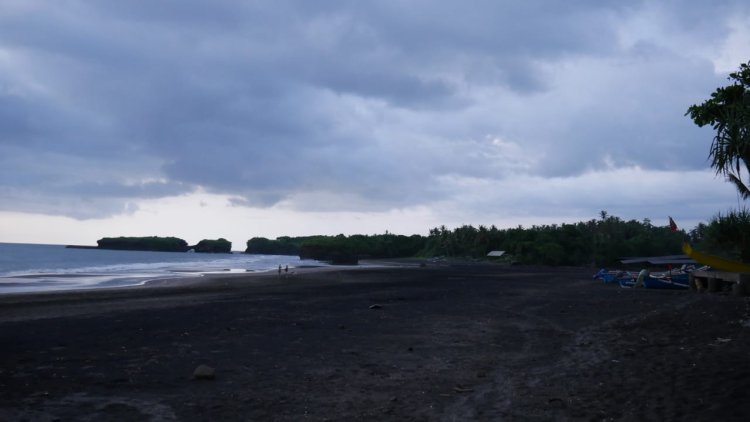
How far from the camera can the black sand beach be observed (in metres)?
7.57

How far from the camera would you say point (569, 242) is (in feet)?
388

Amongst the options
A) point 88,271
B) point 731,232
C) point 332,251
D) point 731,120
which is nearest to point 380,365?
point 731,120

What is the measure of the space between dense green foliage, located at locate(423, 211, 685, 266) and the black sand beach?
300ft

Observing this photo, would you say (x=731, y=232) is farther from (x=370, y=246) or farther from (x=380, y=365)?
(x=370, y=246)

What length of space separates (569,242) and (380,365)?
11458cm

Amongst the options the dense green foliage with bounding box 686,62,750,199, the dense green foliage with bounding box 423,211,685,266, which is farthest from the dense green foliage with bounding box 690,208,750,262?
the dense green foliage with bounding box 423,211,685,266

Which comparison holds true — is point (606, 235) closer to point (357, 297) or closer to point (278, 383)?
point (357, 297)

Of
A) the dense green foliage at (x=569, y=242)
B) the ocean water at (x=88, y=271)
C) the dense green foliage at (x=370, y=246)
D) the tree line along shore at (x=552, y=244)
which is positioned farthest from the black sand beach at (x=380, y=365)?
the dense green foliage at (x=370, y=246)

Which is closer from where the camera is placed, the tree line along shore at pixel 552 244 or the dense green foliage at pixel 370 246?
the tree line along shore at pixel 552 244

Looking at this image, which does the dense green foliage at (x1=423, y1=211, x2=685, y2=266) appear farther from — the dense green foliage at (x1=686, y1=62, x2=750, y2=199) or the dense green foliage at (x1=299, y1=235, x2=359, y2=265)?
the dense green foliage at (x1=686, y1=62, x2=750, y2=199)

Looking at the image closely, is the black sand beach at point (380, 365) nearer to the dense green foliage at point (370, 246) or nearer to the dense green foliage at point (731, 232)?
the dense green foliage at point (731, 232)

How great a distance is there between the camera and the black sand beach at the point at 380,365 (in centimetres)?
757

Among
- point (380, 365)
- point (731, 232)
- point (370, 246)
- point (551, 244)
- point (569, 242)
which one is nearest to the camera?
point (380, 365)

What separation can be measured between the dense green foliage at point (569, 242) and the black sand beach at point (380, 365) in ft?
300
